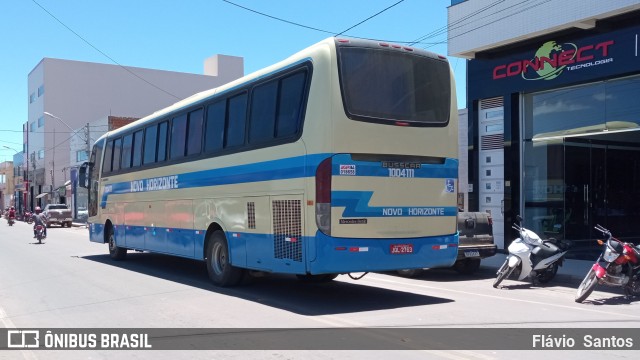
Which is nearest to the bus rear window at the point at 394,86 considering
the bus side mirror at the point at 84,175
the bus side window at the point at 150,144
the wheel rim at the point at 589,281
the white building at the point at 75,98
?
the wheel rim at the point at 589,281

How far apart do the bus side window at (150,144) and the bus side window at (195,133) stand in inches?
82.5

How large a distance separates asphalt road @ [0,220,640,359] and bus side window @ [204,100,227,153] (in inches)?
110

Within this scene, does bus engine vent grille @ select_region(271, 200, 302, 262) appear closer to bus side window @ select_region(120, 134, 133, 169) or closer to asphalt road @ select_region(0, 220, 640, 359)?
asphalt road @ select_region(0, 220, 640, 359)

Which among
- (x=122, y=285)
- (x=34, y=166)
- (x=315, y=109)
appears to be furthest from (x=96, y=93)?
(x=315, y=109)

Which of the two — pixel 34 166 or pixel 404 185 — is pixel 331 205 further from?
pixel 34 166

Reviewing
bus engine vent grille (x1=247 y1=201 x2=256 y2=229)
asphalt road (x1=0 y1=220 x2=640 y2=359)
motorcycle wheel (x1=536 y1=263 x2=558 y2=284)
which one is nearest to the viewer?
asphalt road (x1=0 y1=220 x2=640 y2=359)

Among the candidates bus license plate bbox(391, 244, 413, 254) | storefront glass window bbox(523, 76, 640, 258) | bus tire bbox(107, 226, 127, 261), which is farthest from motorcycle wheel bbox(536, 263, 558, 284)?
bus tire bbox(107, 226, 127, 261)

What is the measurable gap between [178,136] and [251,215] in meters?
3.82

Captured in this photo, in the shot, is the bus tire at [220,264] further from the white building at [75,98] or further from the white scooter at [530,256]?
the white building at [75,98]

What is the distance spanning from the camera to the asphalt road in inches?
265

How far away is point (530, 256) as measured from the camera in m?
11.3

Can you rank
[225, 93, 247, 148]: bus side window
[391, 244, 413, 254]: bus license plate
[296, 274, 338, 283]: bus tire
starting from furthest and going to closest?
[296, 274, 338, 283]: bus tire < [225, 93, 247, 148]: bus side window < [391, 244, 413, 254]: bus license plate

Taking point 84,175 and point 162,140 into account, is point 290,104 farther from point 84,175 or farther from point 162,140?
point 84,175

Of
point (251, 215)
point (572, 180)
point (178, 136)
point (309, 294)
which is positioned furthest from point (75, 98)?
point (309, 294)
